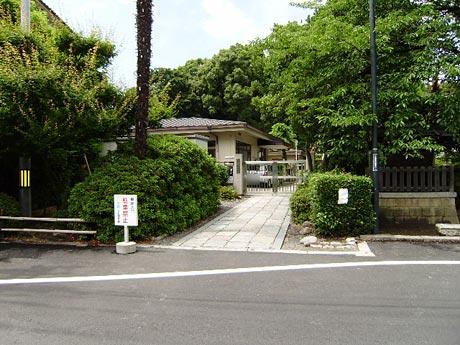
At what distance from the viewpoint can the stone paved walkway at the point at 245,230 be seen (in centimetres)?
874

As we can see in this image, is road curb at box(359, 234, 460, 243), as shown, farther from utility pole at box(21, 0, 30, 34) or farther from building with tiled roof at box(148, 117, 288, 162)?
building with tiled roof at box(148, 117, 288, 162)

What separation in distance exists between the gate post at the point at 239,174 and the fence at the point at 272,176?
94 cm

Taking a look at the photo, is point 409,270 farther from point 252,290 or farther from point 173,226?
point 173,226

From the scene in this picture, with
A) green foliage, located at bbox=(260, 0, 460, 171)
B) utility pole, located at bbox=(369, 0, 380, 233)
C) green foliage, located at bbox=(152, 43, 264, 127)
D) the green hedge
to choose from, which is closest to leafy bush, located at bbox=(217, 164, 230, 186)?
green foliage, located at bbox=(260, 0, 460, 171)

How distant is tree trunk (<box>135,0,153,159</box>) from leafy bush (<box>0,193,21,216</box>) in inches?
121

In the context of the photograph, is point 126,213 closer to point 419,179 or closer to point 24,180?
point 24,180

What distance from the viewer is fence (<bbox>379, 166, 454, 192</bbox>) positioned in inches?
427

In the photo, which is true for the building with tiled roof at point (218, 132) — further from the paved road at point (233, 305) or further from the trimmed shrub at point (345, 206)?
the paved road at point (233, 305)

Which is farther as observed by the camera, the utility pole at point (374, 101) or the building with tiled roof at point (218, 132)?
the building with tiled roof at point (218, 132)

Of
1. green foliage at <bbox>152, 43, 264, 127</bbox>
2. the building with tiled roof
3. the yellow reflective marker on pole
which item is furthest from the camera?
green foliage at <bbox>152, 43, 264, 127</bbox>

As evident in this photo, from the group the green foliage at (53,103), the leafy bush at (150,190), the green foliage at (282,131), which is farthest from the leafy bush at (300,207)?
the green foliage at (282,131)

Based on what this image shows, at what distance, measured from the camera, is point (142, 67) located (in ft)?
32.2

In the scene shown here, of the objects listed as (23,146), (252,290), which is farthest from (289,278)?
(23,146)

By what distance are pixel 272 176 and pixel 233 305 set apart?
1476 centimetres
